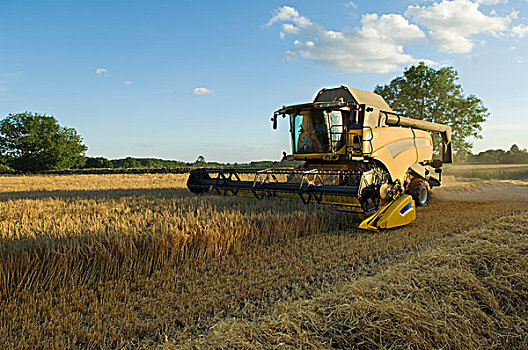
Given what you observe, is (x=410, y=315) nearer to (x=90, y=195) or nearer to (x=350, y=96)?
(x=350, y=96)

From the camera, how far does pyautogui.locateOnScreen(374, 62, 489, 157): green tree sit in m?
19.9

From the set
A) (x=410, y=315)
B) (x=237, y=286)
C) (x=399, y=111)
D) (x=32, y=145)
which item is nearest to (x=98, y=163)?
(x=32, y=145)

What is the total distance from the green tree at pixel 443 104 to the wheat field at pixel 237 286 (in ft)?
57.7

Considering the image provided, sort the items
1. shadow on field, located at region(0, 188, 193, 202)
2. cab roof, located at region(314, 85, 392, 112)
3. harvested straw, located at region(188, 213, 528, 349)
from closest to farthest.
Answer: harvested straw, located at region(188, 213, 528, 349) → shadow on field, located at region(0, 188, 193, 202) → cab roof, located at region(314, 85, 392, 112)

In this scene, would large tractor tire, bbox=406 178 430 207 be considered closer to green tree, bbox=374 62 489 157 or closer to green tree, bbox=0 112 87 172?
green tree, bbox=374 62 489 157

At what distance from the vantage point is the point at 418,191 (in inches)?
315

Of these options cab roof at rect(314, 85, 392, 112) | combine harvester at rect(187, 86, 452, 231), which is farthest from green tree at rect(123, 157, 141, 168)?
cab roof at rect(314, 85, 392, 112)

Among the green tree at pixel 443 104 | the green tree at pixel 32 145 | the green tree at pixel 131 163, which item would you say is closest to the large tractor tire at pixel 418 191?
the green tree at pixel 443 104

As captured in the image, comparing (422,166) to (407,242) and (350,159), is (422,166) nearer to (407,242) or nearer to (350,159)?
(350,159)

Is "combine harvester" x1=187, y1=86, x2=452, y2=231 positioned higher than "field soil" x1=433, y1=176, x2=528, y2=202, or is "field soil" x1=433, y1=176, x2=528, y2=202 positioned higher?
"combine harvester" x1=187, y1=86, x2=452, y2=231

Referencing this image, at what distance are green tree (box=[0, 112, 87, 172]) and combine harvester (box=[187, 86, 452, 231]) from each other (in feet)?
101

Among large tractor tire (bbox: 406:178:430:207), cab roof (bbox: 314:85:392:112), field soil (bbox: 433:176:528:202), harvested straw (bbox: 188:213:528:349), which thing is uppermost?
cab roof (bbox: 314:85:392:112)

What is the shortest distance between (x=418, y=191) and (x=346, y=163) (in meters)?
2.22

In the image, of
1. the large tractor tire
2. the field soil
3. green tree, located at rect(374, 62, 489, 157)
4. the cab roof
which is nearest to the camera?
the cab roof
